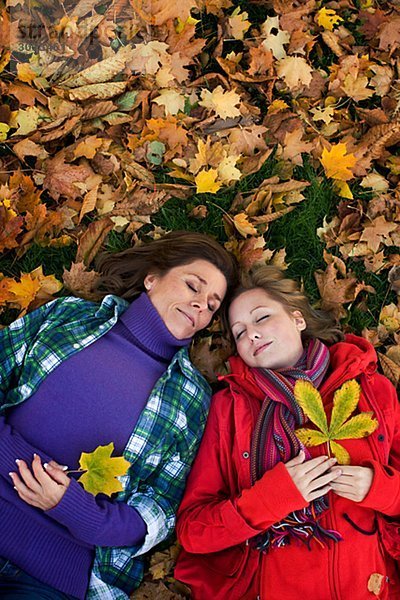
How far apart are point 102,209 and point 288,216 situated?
976 millimetres

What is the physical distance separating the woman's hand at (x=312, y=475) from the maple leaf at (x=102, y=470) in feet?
2.21

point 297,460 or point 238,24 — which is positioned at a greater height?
point 238,24

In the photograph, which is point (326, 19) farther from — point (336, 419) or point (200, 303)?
point (336, 419)

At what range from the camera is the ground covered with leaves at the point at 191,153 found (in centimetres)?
328

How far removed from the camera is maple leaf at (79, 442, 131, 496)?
2479 millimetres

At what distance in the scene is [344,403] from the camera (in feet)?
8.69

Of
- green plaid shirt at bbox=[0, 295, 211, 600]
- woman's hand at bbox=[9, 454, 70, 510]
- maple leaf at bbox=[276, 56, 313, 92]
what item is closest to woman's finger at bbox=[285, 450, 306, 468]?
green plaid shirt at bbox=[0, 295, 211, 600]

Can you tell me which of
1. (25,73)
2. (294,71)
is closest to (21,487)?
(25,73)

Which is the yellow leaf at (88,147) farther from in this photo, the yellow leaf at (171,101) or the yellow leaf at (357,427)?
the yellow leaf at (357,427)

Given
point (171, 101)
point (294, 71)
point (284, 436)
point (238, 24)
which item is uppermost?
point (238, 24)

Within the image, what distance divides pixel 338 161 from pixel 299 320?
927 millimetres

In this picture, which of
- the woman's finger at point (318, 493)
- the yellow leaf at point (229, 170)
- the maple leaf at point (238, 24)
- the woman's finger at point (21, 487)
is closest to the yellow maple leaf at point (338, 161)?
the yellow leaf at point (229, 170)

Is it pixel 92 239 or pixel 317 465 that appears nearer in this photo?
pixel 317 465

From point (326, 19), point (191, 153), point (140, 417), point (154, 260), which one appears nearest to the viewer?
point (140, 417)
